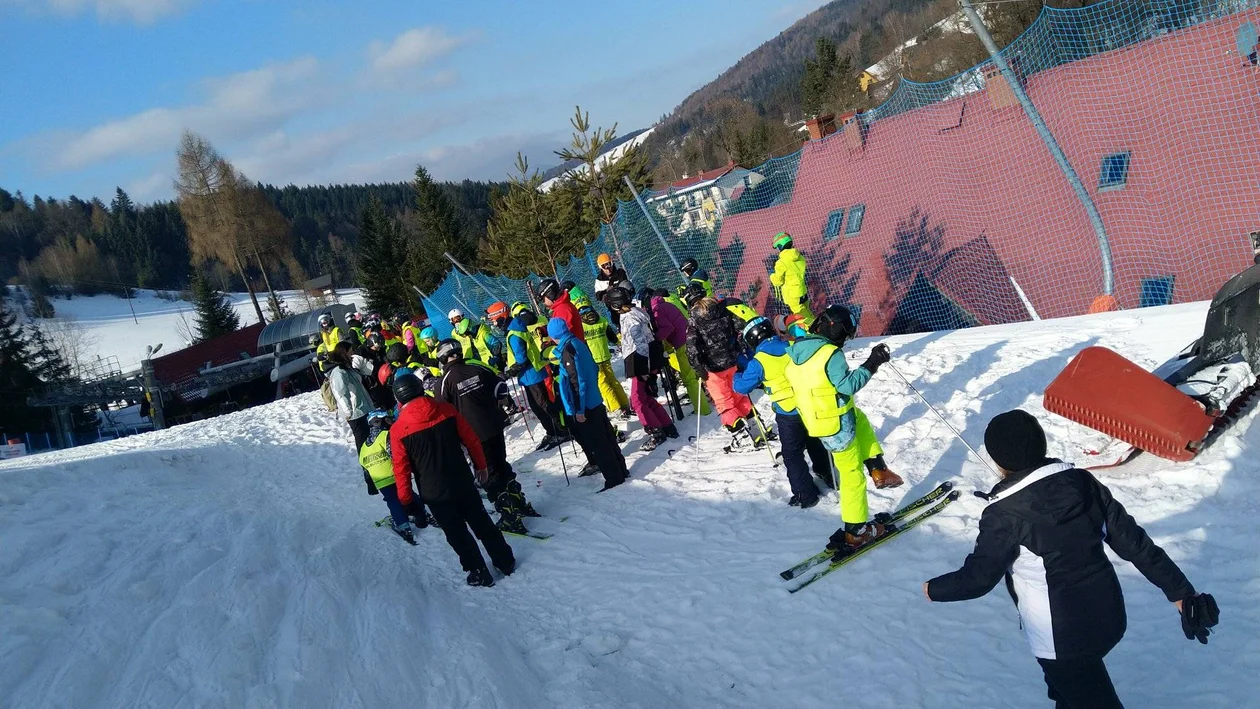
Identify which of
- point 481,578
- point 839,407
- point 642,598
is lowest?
point 642,598

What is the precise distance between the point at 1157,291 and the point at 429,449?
9.27m

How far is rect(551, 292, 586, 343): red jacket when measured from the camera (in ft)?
27.8

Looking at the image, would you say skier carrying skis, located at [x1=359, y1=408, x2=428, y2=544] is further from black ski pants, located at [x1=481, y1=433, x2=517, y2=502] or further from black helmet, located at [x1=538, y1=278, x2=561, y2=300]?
black helmet, located at [x1=538, y1=278, x2=561, y2=300]

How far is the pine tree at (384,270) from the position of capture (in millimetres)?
43906

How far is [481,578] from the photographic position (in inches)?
239

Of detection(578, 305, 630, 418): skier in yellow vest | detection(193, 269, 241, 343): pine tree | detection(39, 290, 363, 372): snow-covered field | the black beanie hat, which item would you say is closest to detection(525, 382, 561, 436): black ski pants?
detection(578, 305, 630, 418): skier in yellow vest

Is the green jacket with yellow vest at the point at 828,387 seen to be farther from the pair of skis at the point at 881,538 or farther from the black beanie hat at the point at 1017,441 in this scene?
the black beanie hat at the point at 1017,441

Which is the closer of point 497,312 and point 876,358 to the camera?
point 876,358

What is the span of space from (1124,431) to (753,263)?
941 centimetres

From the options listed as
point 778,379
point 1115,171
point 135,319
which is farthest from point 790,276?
point 135,319

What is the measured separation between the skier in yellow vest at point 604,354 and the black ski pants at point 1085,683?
607 cm

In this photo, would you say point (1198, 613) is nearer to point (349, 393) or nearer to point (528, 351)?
point (528, 351)

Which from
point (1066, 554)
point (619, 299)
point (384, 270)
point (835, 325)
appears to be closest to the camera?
point (1066, 554)

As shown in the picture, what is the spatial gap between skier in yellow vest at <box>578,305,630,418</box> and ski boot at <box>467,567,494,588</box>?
2947mm
